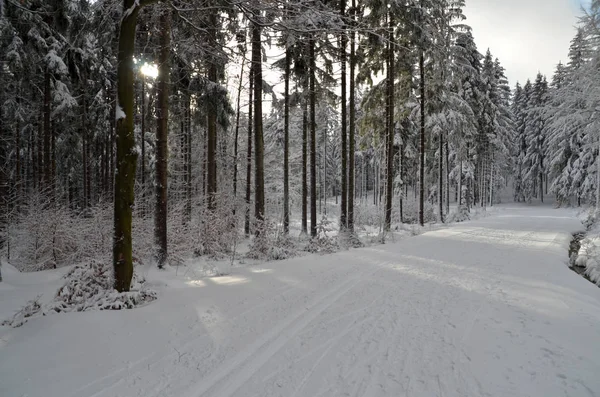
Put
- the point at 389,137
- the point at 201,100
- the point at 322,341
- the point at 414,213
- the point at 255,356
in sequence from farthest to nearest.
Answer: the point at 414,213
the point at 389,137
the point at 201,100
the point at 322,341
the point at 255,356

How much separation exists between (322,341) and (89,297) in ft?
14.1

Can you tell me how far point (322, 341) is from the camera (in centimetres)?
420

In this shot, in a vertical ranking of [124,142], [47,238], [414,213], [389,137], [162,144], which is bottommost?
[414,213]

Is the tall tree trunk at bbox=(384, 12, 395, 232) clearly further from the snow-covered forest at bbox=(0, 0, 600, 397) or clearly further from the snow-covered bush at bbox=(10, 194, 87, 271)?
the snow-covered bush at bbox=(10, 194, 87, 271)

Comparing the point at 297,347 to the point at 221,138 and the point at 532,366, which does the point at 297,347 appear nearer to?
the point at 532,366

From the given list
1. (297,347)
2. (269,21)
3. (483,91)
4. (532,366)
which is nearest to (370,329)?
(297,347)

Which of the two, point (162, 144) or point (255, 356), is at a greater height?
point (162, 144)

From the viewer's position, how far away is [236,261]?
1055 cm

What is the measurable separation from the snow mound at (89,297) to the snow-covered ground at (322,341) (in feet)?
0.90

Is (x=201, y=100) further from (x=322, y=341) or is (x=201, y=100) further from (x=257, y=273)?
(x=322, y=341)

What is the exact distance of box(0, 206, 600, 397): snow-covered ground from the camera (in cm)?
320

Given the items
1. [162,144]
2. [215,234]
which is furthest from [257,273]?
[162,144]

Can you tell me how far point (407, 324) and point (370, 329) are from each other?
0.61 m

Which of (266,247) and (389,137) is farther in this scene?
(389,137)
